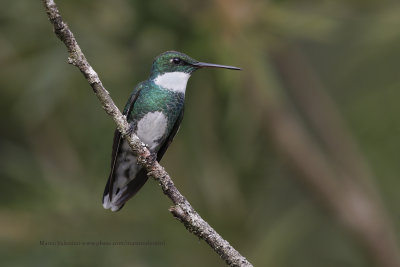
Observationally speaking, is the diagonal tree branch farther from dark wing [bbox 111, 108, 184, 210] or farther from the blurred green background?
the blurred green background

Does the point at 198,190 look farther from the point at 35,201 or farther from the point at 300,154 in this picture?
the point at 35,201

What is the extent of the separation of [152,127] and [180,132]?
2230 millimetres

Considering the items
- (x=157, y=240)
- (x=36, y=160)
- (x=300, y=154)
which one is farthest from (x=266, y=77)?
(x=36, y=160)

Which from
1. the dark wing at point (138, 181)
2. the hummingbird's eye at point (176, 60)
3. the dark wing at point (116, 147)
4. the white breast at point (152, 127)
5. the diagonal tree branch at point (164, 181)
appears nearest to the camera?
the diagonal tree branch at point (164, 181)

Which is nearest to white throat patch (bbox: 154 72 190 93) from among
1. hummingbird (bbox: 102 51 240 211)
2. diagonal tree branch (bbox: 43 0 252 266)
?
hummingbird (bbox: 102 51 240 211)

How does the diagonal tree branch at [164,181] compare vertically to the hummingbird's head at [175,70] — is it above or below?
above

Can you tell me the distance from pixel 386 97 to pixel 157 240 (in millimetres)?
2726

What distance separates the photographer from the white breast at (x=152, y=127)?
4742mm

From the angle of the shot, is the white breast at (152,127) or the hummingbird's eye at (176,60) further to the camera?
the hummingbird's eye at (176,60)

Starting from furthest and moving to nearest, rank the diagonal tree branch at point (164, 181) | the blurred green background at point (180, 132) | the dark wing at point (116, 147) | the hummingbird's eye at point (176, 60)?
the blurred green background at point (180, 132)
the hummingbird's eye at point (176, 60)
the dark wing at point (116, 147)
the diagonal tree branch at point (164, 181)

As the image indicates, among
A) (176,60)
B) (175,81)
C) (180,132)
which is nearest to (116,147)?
(175,81)

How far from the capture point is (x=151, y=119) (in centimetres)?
479

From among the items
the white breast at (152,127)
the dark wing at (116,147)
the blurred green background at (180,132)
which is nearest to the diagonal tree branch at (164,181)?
the dark wing at (116,147)

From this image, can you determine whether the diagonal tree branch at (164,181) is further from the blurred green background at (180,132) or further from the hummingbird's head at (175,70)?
the blurred green background at (180,132)
